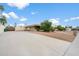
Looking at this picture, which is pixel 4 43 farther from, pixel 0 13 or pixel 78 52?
pixel 78 52

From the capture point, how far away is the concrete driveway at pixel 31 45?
8.14 ft

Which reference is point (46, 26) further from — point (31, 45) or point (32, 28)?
point (31, 45)

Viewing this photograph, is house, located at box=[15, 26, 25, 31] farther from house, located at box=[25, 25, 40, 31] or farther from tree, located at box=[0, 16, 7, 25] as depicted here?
tree, located at box=[0, 16, 7, 25]

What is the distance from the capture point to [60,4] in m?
2.50

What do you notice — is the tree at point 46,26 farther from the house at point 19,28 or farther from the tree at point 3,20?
the tree at point 3,20

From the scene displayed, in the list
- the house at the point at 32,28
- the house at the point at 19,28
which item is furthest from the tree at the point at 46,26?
the house at the point at 19,28

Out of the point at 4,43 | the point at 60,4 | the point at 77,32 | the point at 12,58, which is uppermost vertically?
the point at 60,4

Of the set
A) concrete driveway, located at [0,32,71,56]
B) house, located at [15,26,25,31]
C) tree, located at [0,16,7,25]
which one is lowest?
concrete driveway, located at [0,32,71,56]

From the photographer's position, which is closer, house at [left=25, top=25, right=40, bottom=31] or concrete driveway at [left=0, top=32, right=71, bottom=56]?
concrete driveway at [left=0, top=32, right=71, bottom=56]

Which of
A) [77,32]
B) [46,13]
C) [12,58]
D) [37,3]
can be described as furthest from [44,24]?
[12,58]

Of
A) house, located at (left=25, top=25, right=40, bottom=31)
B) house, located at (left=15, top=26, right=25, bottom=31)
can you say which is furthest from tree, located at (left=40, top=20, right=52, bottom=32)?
house, located at (left=15, top=26, right=25, bottom=31)

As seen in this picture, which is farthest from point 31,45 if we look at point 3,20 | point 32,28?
point 3,20

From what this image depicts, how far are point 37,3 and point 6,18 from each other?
499mm

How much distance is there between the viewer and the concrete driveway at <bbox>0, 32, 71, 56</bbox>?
2482 millimetres
